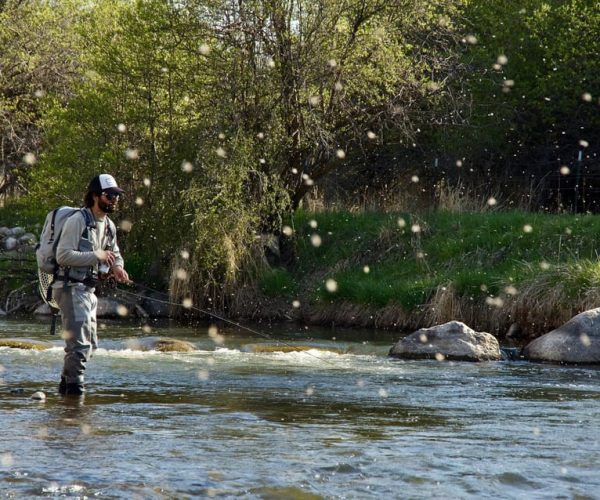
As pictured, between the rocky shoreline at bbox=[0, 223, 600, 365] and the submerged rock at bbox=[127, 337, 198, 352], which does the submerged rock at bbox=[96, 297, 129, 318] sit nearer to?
the submerged rock at bbox=[127, 337, 198, 352]

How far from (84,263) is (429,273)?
1131 cm

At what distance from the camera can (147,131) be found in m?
23.1

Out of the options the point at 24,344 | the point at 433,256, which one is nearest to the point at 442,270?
the point at 433,256

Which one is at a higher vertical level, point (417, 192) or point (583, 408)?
point (417, 192)

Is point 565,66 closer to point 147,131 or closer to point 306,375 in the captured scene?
point 147,131

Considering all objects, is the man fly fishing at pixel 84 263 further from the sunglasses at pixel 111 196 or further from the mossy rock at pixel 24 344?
the mossy rock at pixel 24 344

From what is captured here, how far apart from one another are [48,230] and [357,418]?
10.1ft

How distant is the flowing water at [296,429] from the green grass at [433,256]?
4.45 metres

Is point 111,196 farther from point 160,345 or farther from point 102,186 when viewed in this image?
point 160,345

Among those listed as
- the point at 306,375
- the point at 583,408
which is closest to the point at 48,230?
the point at 306,375

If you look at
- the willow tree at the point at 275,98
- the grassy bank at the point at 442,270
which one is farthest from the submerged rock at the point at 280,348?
the willow tree at the point at 275,98

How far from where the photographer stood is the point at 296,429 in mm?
9156

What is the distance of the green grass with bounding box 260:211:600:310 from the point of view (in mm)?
18953

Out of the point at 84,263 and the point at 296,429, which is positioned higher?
A: the point at 84,263
